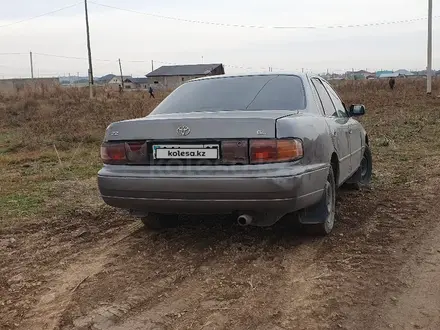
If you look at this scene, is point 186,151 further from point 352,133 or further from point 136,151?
point 352,133

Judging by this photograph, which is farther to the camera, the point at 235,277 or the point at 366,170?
the point at 366,170

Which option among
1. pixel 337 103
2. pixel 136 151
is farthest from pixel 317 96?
pixel 136 151

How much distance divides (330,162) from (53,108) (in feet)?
72.5

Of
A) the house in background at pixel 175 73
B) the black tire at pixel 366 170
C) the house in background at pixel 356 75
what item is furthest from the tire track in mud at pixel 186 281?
the house in background at pixel 356 75

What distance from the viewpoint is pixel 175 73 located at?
88688 millimetres

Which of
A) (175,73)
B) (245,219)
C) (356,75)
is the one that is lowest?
(245,219)

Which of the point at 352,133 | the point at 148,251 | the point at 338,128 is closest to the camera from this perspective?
the point at 148,251

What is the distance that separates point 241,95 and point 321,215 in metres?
1.29

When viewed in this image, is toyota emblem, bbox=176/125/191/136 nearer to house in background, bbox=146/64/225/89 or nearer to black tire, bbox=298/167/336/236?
black tire, bbox=298/167/336/236

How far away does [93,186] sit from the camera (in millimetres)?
6957

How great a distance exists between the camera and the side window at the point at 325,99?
496 centimetres

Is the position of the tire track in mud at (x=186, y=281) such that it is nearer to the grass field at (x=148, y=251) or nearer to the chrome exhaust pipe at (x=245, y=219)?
the grass field at (x=148, y=251)

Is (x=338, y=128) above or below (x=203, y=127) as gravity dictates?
below

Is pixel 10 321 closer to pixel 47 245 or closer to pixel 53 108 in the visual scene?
pixel 47 245
